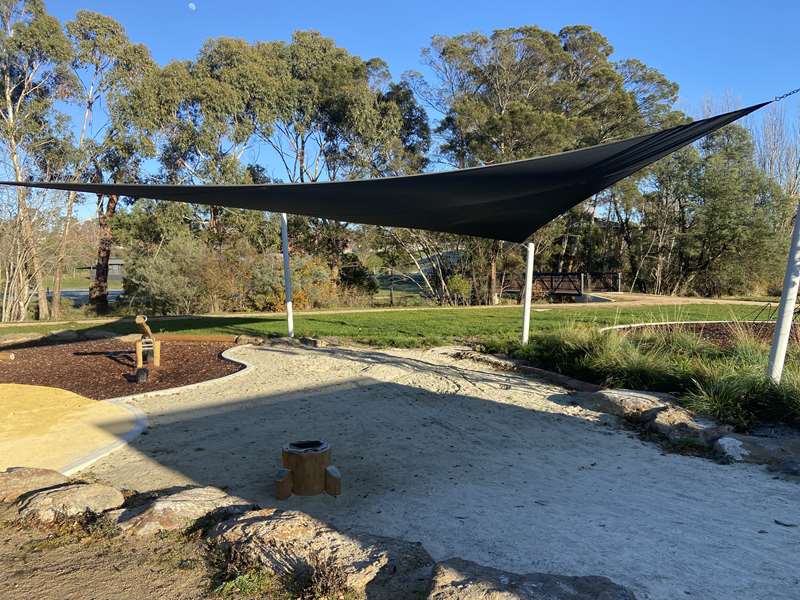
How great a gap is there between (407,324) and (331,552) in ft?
26.6

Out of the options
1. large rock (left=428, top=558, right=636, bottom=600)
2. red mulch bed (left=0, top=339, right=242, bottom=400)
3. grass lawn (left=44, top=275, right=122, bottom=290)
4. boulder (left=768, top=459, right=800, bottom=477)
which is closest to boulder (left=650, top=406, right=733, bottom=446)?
boulder (left=768, top=459, right=800, bottom=477)

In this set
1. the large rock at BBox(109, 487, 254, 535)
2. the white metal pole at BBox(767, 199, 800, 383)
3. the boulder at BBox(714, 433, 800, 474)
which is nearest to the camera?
the large rock at BBox(109, 487, 254, 535)

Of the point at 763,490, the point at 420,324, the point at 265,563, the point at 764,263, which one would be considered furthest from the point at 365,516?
the point at 764,263

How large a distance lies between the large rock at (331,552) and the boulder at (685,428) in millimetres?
2644

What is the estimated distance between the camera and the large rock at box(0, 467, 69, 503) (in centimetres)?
269

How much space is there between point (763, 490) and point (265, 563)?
2.70 meters

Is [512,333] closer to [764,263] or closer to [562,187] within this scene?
[562,187]

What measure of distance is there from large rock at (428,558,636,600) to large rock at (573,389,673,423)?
276cm

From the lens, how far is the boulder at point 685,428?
3766mm

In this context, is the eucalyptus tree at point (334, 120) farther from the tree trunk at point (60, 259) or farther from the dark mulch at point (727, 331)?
the dark mulch at point (727, 331)

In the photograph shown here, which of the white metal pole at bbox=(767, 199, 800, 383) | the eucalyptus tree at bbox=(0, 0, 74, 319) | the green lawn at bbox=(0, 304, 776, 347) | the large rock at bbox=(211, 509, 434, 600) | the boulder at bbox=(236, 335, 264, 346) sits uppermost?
the eucalyptus tree at bbox=(0, 0, 74, 319)

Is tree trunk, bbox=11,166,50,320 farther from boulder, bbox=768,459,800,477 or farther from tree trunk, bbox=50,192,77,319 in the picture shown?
boulder, bbox=768,459,800,477

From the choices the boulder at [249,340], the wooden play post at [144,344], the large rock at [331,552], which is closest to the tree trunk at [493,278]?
the boulder at [249,340]

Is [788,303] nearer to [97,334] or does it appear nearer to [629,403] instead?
[629,403]
